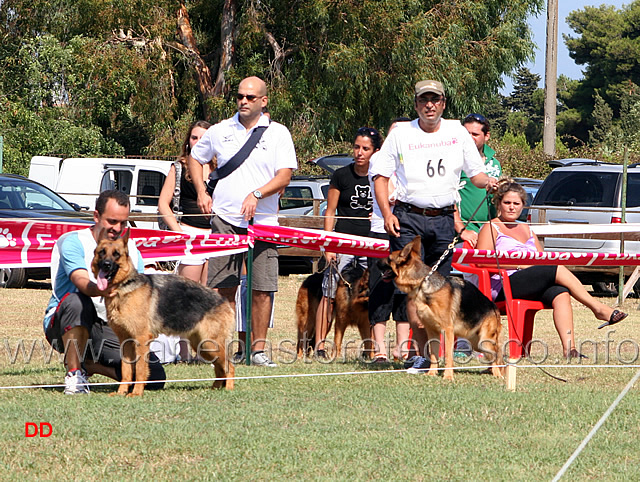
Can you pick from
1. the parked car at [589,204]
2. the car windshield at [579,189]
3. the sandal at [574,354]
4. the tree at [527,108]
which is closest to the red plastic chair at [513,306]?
the sandal at [574,354]

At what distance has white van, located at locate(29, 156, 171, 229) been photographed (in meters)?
19.3

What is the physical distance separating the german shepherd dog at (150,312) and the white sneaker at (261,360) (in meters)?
1.11

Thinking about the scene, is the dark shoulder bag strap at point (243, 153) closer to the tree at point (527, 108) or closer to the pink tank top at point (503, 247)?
the pink tank top at point (503, 247)

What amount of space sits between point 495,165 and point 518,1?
22.7m

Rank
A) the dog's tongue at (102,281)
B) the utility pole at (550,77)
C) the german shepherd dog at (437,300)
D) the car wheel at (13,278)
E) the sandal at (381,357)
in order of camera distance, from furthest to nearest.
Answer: the utility pole at (550,77), the car wheel at (13,278), the sandal at (381,357), the german shepherd dog at (437,300), the dog's tongue at (102,281)

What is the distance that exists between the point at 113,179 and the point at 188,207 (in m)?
11.9

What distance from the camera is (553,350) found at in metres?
8.82

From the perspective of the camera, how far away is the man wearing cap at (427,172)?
22.5 ft

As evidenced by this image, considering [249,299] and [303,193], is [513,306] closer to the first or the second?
[249,299]

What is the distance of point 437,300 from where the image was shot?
6840mm

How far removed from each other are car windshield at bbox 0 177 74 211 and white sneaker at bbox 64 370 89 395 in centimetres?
890

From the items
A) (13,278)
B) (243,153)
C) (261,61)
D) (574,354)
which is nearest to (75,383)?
(243,153)

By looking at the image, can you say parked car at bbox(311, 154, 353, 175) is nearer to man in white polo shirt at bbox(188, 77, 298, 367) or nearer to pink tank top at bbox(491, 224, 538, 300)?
pink tank top at bbox(491, 224, 538, 300)

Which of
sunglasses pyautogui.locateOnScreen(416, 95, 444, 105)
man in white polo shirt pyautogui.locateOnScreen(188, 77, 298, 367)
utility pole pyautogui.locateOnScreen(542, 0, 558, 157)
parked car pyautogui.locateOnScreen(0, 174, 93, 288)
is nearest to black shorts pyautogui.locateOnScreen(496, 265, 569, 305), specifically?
sunglasses pyautogui.locateOnScreen(416, 95, 444, 105)
